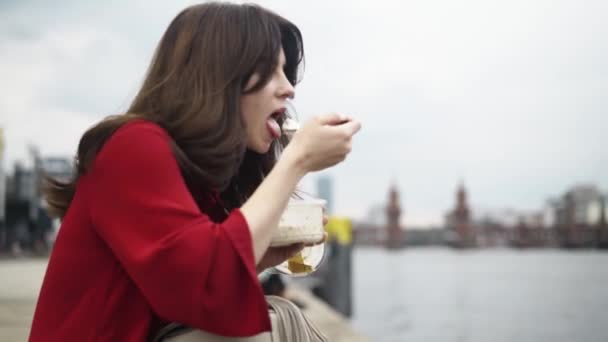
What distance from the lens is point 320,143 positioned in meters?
1.21

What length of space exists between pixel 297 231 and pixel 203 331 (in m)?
0.24

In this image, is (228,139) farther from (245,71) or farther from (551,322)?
(551,322)

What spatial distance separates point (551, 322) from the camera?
18062mm

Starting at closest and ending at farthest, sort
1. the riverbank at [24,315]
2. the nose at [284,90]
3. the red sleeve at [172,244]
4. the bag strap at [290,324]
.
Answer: the red sleeve at [172,244], the bag strap at [290,324], the nose at [284,90], the riverbank at [24,315]

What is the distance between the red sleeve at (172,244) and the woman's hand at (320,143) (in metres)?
0.16

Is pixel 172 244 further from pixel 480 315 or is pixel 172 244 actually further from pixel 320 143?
pixel 480 315

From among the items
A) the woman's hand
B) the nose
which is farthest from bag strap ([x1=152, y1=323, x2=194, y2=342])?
the nose

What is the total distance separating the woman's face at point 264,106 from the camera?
128cm

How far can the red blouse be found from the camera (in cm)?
105

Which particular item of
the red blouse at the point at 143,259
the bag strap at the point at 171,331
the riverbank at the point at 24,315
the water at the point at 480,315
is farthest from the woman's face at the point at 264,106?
the water at the point at 480,315

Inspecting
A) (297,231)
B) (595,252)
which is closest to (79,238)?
(297,231)

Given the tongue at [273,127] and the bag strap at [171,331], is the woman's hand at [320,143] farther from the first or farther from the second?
the bag strap at [171,331]

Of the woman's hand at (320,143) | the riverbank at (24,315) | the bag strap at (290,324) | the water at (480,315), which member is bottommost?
the water at (480,315)

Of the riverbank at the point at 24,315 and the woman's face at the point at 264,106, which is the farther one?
the riverbank at the point at 24,315
